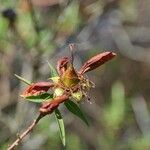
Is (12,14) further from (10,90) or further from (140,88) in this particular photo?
(140,88)

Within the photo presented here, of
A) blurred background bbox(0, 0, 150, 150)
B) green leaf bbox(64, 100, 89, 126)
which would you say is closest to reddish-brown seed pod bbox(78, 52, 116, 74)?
green leaf bbox(64, 100, 89, 126)

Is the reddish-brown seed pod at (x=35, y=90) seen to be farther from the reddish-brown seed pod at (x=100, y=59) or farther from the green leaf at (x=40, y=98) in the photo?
the reddish-brown seed pod at (x=100, y=59)

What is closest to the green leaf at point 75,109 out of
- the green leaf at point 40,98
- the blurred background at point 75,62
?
the green leaf at point 40,98

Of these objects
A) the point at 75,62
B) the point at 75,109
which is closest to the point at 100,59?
the point at 75,109

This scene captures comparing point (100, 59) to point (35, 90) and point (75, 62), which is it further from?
point (75, 62)

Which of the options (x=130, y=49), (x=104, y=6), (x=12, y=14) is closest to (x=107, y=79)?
(x=130, y=49)

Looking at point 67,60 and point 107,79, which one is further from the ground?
point 67,60

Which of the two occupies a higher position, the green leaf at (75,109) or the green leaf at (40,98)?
the green leaf at (40,98)

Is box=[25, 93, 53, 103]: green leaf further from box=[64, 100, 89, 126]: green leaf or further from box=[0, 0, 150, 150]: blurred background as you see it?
box=[0, 0, 150, 150]: blurred background
